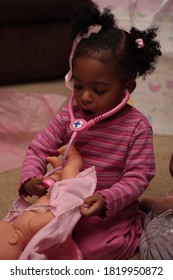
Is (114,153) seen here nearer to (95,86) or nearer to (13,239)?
(95,86)

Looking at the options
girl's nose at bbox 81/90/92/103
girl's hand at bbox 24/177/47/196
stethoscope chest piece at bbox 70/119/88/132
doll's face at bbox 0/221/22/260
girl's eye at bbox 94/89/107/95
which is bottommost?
doll's face at bbox 0/221/22/260

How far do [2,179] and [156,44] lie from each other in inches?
23.7

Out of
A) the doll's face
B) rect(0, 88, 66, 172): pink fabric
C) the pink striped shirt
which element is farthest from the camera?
rect(0, 88, 66, 172): pink fabric

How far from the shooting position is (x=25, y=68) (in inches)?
80.2

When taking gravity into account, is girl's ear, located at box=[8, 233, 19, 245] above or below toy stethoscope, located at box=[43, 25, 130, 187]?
below

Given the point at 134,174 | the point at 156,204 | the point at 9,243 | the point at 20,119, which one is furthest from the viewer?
the point at 20,119

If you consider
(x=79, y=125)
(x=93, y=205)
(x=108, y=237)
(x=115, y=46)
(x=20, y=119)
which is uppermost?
(x=115, y=46)

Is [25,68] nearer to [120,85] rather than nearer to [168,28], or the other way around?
[168,28]

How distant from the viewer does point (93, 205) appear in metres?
0.92

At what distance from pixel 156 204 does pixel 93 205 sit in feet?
0.89

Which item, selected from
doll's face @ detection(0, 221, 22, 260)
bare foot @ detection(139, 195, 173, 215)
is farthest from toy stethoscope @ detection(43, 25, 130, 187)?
bare foot @ detection(139, 195, 173, 215)

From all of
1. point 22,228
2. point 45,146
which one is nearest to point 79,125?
point 45,146

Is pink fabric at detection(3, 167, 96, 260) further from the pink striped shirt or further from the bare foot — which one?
the bare foot

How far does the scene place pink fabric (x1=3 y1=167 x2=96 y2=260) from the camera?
2.87 feet
